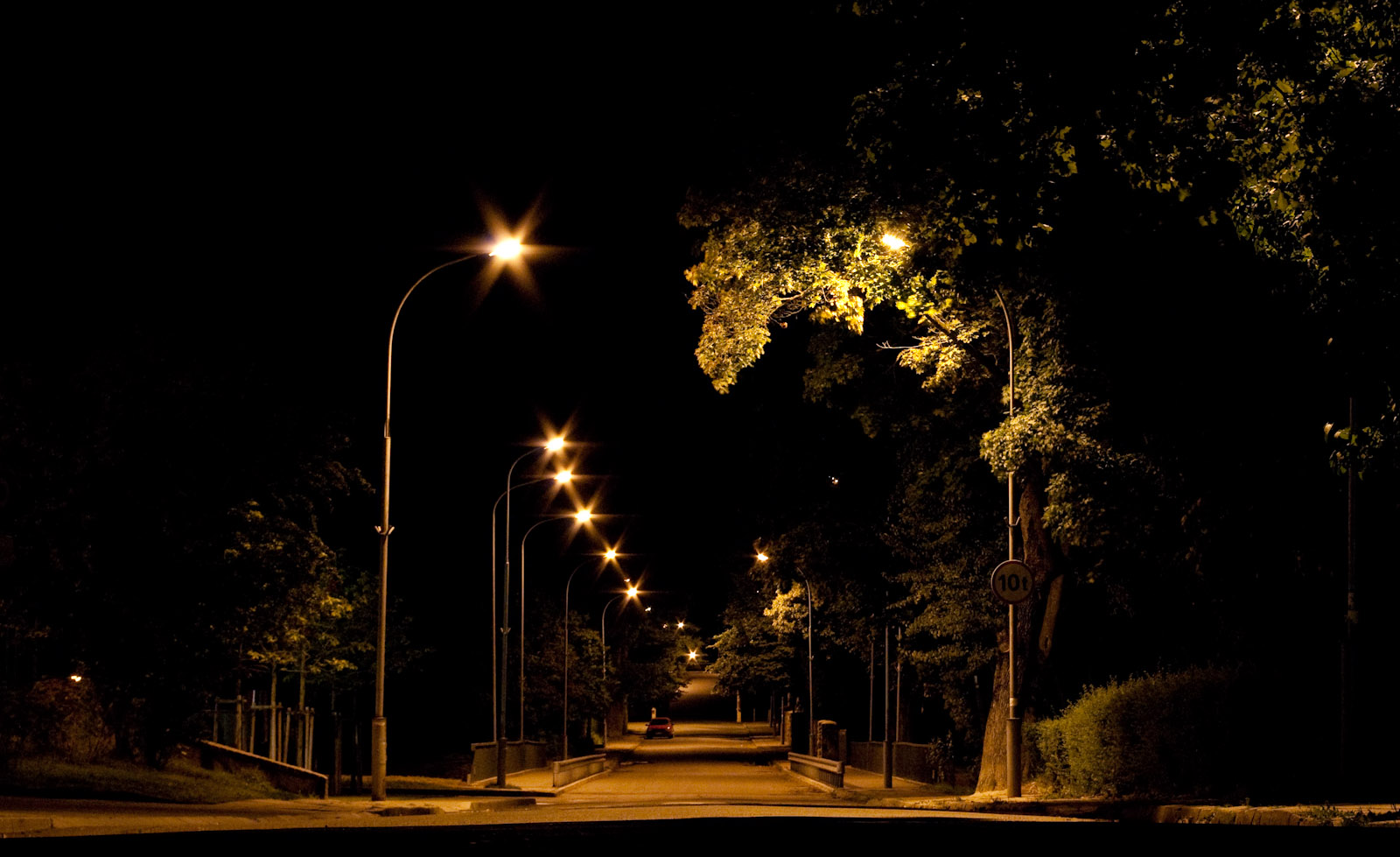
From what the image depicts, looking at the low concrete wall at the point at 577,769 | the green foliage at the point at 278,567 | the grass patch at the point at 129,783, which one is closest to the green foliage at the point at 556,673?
the low concrete wall at the point at 577,769

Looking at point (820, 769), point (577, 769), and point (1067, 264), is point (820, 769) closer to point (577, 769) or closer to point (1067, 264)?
point (577, 769)

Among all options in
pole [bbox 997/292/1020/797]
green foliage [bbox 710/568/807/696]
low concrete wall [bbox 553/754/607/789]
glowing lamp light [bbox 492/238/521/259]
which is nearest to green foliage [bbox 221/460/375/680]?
glowing lamp light [bbox 492/238/521/259]

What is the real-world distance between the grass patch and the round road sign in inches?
513

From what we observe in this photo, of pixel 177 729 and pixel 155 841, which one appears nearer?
pixel 155 841

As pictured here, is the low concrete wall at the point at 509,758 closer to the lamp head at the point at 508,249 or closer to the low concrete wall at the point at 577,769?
the low concrete wall at the point at 577,769

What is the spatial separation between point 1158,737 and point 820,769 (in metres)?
22.9

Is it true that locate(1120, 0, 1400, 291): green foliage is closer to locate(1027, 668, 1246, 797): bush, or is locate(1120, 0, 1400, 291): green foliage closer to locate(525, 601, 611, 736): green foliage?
locate(1027, 668, 1246, 797): bush

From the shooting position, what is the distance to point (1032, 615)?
26141mm

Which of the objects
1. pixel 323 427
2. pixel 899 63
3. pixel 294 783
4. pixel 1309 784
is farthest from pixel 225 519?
pixel 1309 784

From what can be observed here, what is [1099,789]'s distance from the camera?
73.5 ft

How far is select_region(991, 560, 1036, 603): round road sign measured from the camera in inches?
865

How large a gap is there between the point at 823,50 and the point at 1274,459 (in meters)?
7.80

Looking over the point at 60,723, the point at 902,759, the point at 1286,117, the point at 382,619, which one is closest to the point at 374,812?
the point at 382,619

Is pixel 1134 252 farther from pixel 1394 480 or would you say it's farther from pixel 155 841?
pixel 155 841
